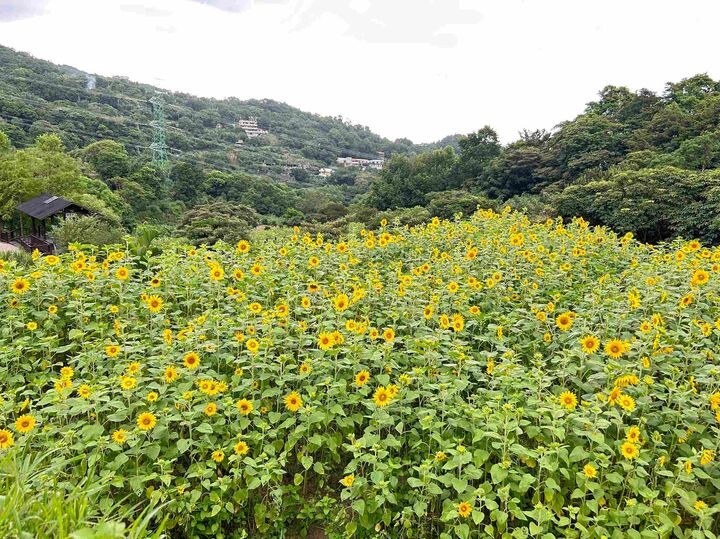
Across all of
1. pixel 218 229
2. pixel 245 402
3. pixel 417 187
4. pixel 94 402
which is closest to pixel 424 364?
pixel 245 402

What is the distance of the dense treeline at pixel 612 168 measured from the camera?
36.6ft

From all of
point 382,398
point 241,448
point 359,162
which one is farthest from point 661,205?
point 359,162

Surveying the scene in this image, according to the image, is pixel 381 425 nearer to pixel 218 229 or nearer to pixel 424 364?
pixel 424 364

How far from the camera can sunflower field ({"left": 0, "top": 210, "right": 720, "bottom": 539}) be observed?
1.79m

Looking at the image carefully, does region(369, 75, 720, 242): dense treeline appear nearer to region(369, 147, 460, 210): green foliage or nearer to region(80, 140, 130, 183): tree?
region(369, 147, 460, 210): green foliage

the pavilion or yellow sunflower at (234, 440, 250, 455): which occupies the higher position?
yellow sunflower at (234, 440, 250, 455)

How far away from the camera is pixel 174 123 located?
62.7m

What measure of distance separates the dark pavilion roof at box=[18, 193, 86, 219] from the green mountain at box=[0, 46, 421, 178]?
21359mm

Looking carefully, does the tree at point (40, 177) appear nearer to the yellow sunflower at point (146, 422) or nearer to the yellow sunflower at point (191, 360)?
the yellow sunflower at point (191, 360)

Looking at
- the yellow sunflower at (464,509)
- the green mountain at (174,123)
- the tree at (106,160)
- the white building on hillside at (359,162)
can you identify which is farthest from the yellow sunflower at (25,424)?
the white building on hillside at (359,162)

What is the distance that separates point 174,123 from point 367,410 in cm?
6788

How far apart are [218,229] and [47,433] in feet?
52.1

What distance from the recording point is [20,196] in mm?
19609

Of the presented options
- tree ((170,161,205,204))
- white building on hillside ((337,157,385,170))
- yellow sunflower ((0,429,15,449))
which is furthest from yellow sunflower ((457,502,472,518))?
white building on hillside ((337,157,385,170))
